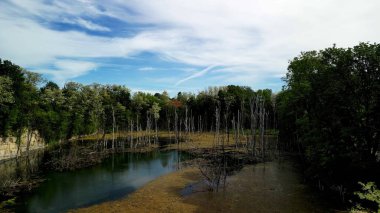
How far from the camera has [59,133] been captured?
56250 mm

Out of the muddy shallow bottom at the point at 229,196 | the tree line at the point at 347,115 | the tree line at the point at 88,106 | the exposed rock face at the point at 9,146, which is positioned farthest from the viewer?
the tree line at the point at 88,106

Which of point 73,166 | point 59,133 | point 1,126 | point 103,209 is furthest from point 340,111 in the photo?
point 59,133

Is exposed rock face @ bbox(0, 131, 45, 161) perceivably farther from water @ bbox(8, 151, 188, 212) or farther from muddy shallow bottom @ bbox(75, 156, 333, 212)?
muddy shallow bottom @ bbox(75, 156, 333, 212)

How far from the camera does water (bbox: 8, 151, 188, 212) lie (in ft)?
73.7

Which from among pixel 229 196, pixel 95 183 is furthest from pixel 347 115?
pixel 95 183

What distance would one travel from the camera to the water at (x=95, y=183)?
22.5 m

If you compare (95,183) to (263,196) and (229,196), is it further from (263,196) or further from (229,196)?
(263,196)

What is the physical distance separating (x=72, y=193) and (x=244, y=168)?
58.5ft

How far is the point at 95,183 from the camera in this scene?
28812mm

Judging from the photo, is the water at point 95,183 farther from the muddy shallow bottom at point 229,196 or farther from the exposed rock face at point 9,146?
the exposed rock face at point 9,146

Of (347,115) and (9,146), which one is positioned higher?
(347,115)

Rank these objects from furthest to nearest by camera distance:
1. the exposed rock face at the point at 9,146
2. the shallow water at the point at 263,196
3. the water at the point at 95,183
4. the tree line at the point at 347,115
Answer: the exposed rock face at the point at 9,146 < the water at the point at 95,183 < the shallow water at the point at 263,196 < the tree line at the point at 347,115

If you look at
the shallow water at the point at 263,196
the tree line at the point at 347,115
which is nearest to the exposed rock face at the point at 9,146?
the shallow water at the point at 263,196

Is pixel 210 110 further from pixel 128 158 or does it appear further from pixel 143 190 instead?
pixel 143 190
